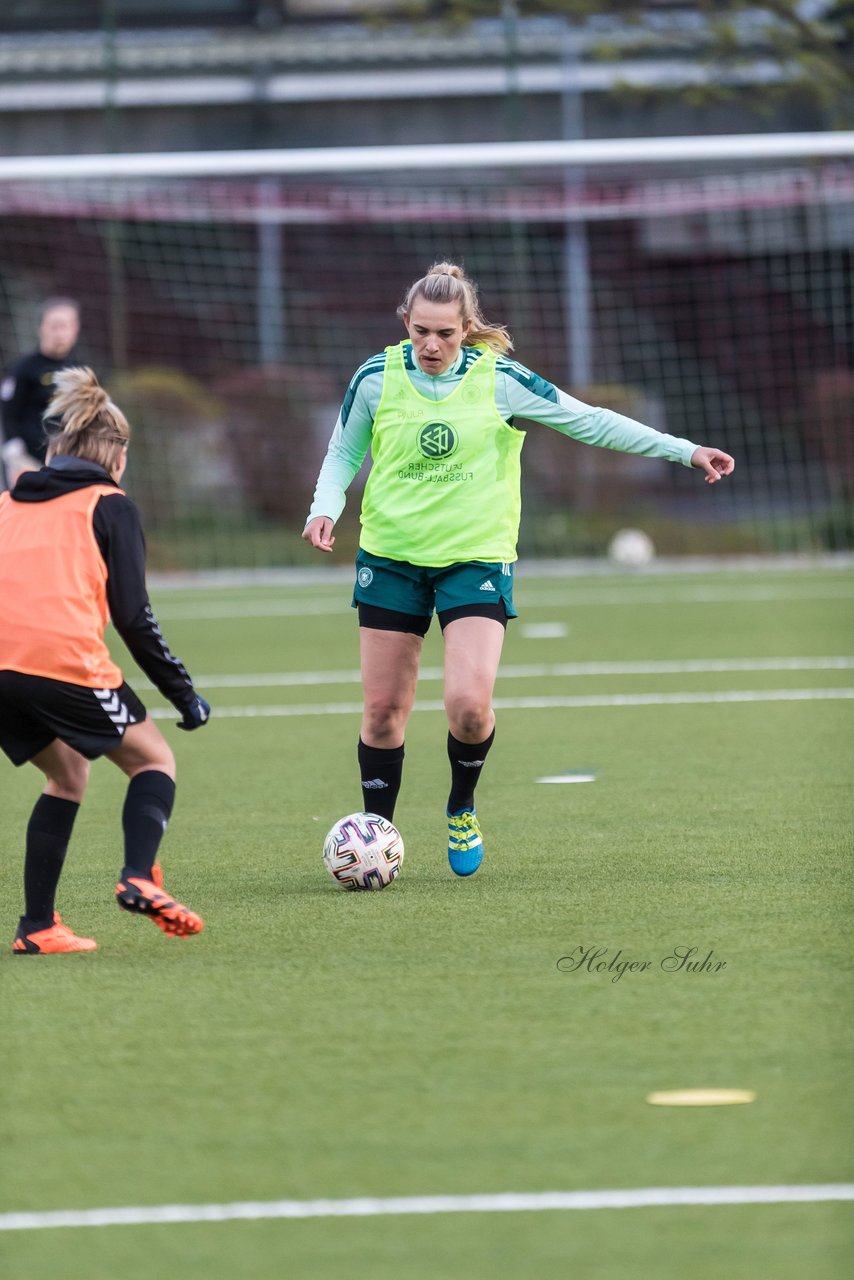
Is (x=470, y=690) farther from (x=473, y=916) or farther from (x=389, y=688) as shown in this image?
(x=473, y=916)

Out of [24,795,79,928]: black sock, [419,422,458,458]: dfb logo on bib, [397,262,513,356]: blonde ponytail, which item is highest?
[397,262,513,356]: blonde ponytail

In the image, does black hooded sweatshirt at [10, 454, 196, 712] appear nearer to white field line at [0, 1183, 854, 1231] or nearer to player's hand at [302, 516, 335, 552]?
player's hand at [302, 516, 335, 552]

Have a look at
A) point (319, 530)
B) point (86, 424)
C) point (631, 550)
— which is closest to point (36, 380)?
point (319, 530)

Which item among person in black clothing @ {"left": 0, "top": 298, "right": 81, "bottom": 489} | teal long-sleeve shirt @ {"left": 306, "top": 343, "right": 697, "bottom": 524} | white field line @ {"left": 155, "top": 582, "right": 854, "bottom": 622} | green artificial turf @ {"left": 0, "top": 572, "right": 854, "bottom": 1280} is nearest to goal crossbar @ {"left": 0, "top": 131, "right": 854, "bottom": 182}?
person in black clothing @ {"left": 0, "top": 298, "right": 81, "bottom": 489}

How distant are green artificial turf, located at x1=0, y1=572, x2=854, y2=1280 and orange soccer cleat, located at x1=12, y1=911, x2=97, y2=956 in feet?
0.25

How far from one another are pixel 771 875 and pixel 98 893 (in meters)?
1.98

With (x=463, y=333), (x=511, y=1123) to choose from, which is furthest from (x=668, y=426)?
(x=511, y=1123)

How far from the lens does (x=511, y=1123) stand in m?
3.50

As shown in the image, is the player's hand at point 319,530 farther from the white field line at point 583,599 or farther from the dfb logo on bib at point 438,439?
the white field line at point 583,599

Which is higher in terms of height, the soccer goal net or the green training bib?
the soccer goal net

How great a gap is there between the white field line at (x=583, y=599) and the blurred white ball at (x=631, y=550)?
171 centimetres

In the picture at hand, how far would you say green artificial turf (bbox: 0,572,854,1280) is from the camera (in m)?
3.04

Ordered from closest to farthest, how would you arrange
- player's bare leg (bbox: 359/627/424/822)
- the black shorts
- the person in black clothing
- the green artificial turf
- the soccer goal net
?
the green artificial turf → the black shorts → player's bare leg (bbox: 359/627/424/822) → the person in black clothing → the soccer goal net

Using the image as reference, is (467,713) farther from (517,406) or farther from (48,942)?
(48,942)
